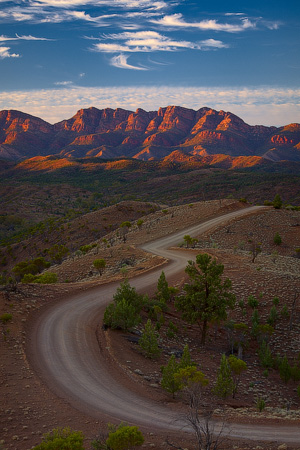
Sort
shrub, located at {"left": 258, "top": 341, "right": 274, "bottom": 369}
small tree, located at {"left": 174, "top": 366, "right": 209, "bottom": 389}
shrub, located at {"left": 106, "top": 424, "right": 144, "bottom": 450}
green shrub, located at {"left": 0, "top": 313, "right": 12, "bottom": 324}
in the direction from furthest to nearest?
shrub, located at {"left": 258, "top": 341, "right": 274, "bottom": 369} → green shrub, located at {"left": 0, "top": 313, "right": 12, "bottom": 324} → small tree, located at {"left": 174, "top": 366, "right": 209, "bottom": 389} → shrub, located at {"left": 106, "top": 424, "right": 144, "bottom": 450}

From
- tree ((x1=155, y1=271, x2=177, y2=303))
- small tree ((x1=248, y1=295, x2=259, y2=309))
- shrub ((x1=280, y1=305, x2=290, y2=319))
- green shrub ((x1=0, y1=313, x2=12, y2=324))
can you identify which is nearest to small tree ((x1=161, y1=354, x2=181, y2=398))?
green shrub ((x1=0, y1=313, x2=12, y2=324))

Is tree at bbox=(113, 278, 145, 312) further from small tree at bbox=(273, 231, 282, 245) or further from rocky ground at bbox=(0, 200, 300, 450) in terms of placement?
small tree at bbox=(273, 231, 282, 245)

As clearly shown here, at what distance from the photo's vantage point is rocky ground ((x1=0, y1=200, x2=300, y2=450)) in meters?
9.89

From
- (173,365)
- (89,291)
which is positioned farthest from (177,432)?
(89,291)

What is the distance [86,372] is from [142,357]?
3181 millimetres

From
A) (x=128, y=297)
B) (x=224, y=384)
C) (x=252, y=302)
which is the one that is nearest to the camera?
(x=224, y=384)

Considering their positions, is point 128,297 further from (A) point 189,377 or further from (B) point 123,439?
(B) point 123,439

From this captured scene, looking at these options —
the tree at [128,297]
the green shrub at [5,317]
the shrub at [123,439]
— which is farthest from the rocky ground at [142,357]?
the tree at [128,297]

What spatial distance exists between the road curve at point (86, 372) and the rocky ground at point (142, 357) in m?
0.46

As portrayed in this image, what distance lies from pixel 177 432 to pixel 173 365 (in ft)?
9.06

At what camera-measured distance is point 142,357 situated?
51.2 ft

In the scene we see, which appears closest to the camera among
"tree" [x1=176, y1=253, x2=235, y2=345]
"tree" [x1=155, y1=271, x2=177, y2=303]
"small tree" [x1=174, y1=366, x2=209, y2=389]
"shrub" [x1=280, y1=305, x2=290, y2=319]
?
"small tree" [x1=174, y1=366, x2=209, y2=389]

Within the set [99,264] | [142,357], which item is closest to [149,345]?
[142,357]

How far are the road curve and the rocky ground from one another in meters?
0.46
